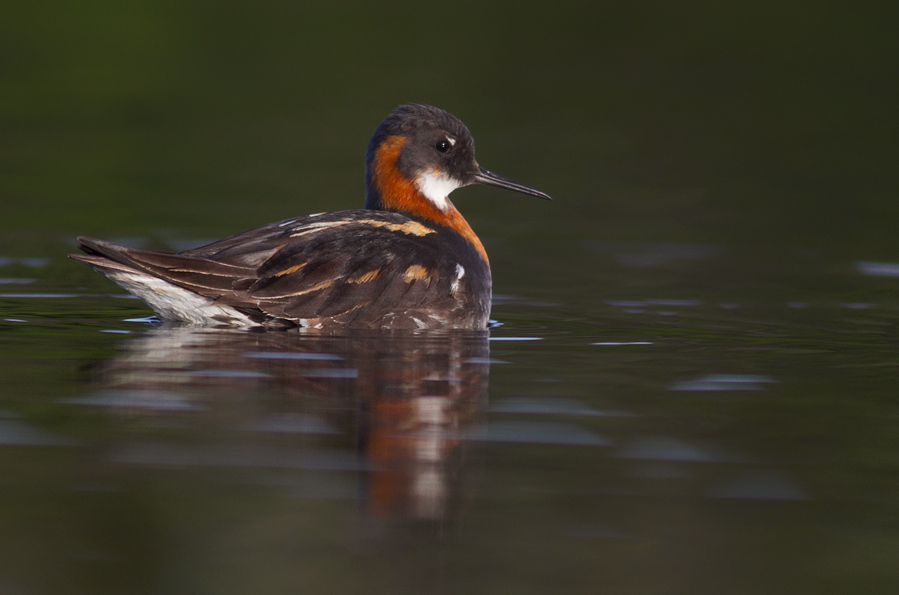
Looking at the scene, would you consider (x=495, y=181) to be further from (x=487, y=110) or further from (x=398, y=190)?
(x=487, y=110)

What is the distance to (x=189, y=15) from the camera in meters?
31.8

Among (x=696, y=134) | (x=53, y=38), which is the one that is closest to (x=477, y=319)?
(x=696, y=134)

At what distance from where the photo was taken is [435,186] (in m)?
10.5

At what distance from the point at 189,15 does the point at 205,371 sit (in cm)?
2565

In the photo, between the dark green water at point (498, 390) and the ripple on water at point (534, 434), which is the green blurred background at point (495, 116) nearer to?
the dark green water at point (498, 390)

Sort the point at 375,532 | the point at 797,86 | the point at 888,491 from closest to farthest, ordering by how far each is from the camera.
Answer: the point at 375,532 → the point at 888,491 → the point at 797,86

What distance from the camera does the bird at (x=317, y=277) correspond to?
346 inches

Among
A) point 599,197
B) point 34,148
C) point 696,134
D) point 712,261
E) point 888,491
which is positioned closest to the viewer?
point 888,491

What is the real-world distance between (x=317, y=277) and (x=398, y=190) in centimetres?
151

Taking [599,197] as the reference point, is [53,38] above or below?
above

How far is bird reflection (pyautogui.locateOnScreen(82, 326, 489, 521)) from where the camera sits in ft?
19.0

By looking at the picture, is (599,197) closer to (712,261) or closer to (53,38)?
(712,261)

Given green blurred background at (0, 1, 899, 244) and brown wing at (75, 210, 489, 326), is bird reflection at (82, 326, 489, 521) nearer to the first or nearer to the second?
brown wing at (75, 210, 489, 326)

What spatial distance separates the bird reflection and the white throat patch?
169cm
